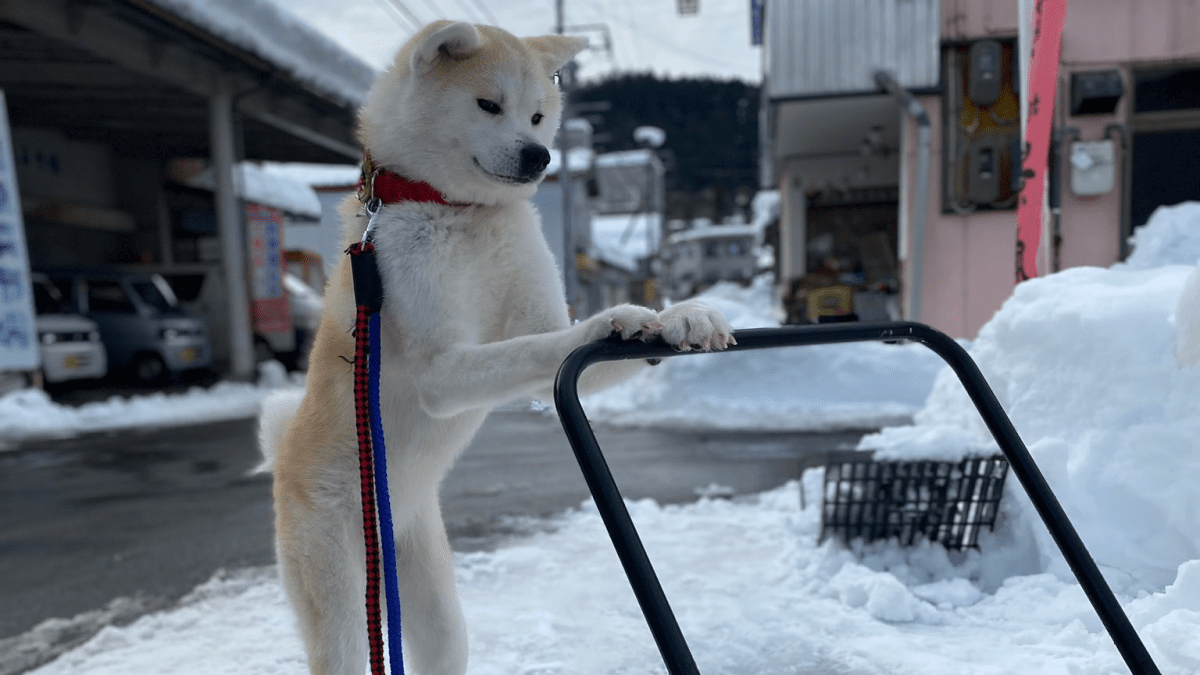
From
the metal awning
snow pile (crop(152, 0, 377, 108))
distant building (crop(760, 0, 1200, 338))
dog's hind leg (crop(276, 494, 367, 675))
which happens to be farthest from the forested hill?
dog's hind leg (crop(276, 494, 367, 675))

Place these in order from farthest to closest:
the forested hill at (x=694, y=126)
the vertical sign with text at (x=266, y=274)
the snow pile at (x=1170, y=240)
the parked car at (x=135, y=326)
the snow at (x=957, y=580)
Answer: the forested hill at (x=694, y=126) < the vertical sign with text at (x=266, y=274) < the parked car at (x=135, y=326) < the snow pile at (x=1170, y=240) < the snow at (x=957, y=580)

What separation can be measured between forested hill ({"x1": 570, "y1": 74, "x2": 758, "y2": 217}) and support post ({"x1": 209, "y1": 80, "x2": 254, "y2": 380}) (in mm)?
58007

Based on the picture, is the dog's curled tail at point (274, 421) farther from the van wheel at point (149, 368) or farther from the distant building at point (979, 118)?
the van wheel at point (149, 368)

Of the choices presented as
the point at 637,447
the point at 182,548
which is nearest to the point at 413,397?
the point at 182,548

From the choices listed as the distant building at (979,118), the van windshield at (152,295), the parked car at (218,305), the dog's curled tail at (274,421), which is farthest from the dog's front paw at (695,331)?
the parked car at (218,305)

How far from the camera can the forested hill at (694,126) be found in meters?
72.2

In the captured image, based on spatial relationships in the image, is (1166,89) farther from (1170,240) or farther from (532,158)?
(532,158)

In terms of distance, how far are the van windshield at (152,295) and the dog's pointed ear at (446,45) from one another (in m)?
12.4

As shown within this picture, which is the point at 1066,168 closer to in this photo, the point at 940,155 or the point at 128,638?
the point at 940,155

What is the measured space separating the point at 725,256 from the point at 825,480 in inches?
2121

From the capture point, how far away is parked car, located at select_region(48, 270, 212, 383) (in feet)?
39.3

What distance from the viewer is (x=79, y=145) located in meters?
15.1

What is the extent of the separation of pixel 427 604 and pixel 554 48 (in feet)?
4.77

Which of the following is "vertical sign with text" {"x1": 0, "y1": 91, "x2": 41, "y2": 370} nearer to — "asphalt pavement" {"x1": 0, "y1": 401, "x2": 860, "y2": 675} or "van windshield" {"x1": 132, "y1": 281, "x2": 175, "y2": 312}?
"asphalt pavement" {"x1": 0, "y1": 401, "x2": 860, "y2": 675}
